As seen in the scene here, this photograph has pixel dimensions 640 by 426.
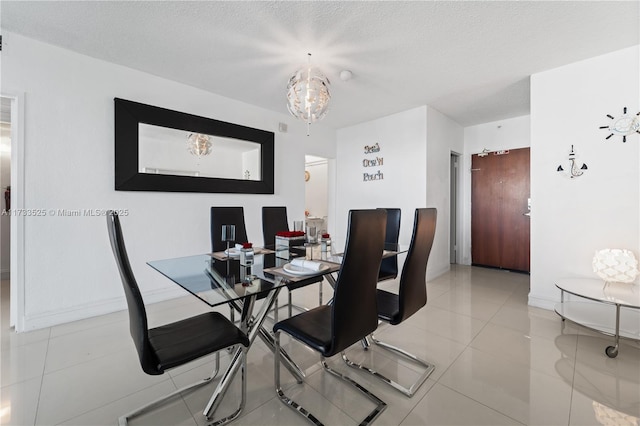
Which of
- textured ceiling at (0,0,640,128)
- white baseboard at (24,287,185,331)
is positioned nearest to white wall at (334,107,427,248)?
textured ceiling at (0,0,640,128)

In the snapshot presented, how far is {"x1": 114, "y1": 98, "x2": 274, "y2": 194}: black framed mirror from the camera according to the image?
299cm

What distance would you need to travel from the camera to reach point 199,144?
3.57m

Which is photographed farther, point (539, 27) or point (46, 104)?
point (46, 104)

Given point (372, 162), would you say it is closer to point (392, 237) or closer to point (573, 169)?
point (392, 237)

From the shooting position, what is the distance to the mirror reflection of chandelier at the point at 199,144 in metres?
3.50

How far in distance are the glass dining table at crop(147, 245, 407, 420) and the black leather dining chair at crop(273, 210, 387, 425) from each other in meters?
0.23

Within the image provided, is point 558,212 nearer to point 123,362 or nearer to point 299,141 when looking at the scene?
point 299,141

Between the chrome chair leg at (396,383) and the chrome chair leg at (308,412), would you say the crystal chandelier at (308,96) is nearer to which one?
the chrome chair leg at (308,412)

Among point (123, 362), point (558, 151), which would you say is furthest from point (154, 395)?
point (558, 151)

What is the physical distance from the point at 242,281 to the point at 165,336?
473mm

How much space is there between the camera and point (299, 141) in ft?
15.6

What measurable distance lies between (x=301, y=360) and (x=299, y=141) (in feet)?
11.8

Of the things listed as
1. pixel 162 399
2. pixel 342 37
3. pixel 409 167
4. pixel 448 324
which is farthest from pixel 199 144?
pixel 448 324

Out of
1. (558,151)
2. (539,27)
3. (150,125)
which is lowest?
(558,151)
